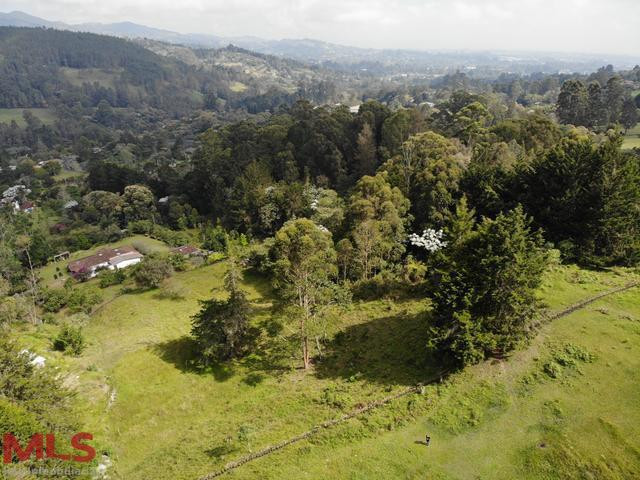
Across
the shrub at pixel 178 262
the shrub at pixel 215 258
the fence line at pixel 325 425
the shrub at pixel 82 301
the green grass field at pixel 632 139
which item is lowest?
the shrub at pixel 82 301

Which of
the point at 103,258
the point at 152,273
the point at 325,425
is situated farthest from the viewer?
the point at 103,258

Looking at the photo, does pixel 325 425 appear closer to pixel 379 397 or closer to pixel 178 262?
pixel 379 397

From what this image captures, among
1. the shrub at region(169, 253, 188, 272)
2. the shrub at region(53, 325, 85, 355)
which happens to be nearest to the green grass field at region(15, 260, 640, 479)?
the shrub at region(53, 325, 85, 355)

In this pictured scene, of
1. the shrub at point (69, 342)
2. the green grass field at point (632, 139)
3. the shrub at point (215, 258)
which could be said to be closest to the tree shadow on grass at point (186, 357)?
the shrub at point (69, 342)

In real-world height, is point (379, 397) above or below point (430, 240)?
below

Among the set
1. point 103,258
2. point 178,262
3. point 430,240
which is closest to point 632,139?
point 430,240

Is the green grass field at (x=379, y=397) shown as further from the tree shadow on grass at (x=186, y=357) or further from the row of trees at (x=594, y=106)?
the row of trees at (x=594, y=106)
